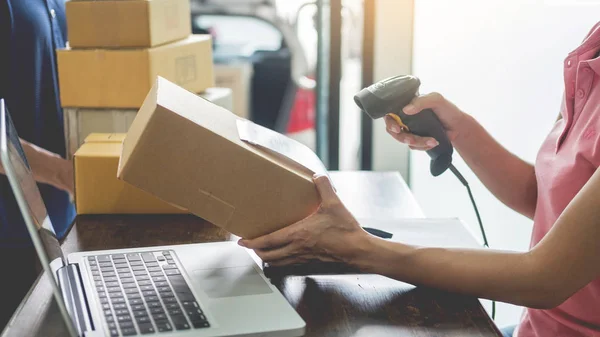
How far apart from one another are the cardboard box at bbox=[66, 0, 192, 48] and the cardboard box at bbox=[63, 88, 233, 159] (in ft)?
0.49

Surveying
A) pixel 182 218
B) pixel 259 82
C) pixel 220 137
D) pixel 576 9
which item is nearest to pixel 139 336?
pixel 220 137

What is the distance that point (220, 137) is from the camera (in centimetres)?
97

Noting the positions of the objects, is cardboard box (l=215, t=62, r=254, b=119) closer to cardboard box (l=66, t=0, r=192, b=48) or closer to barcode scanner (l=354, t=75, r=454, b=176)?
cardboard box (l=66, t=0, r=192, b=48)

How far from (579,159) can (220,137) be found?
0.55 meters

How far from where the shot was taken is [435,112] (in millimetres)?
1363

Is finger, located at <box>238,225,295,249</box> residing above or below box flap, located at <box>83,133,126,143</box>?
below

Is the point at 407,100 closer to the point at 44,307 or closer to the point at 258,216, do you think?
the point at 258,216

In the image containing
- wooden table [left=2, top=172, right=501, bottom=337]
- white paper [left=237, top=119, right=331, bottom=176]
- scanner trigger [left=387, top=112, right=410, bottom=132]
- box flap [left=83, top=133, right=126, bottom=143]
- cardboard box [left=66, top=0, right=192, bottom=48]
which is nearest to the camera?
wooden table [left=2, top=172, right=501, bottom=337]

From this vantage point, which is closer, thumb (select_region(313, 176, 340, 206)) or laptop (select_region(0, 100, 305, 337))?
laptop (select_region(0, 100, 305, 337))

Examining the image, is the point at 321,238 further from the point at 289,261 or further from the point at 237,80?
the point at 237,80

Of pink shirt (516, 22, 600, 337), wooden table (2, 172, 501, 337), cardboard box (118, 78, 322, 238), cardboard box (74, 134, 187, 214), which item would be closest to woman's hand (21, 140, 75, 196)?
cardboard box (74, 134, 187, 214)

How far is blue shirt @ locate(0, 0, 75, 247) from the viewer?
1681 millimetres

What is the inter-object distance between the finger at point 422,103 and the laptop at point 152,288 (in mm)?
398

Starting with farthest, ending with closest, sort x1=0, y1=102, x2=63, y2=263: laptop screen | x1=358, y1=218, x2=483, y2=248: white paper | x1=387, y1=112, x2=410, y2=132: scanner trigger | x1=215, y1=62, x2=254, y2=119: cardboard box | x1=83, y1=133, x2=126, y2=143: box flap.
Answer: x1=215, y1=62, x2=254, y2=119: cardboard box < x1=83, y1=133, x2=126, y2=143: box flap < x1=387, y1=112, x2=410, y2=132: scanner trigger < x1=358, y1=218, x2=483, y2=248: white paper < x1=0, y1=102, x2=63, y2=263: laptop screen
